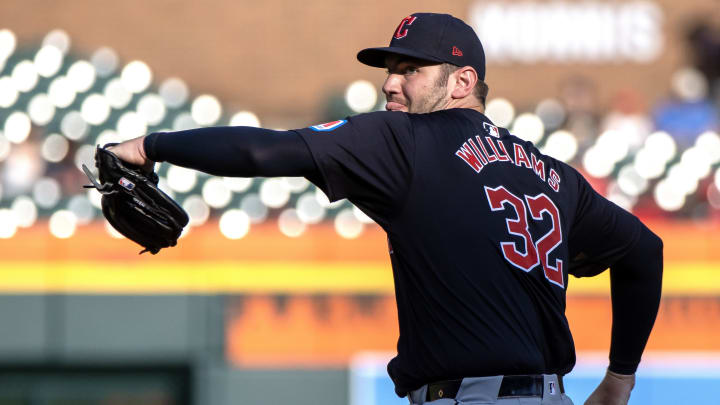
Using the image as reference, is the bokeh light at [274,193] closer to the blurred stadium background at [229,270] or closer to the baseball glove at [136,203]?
the blurred stadium background at [229,270]

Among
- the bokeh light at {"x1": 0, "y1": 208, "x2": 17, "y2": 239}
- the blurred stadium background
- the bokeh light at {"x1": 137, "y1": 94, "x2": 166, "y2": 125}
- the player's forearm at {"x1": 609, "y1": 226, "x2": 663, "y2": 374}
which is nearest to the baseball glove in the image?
the player's forearm at {"x1": 609, "y1": 226, "x2": 663, "y2": 374}

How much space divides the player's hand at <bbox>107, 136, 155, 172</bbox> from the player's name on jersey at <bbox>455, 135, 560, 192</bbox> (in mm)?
730

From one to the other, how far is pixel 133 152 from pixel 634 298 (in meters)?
1.52

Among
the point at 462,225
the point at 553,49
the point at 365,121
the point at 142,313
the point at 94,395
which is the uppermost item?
the point at 553,49

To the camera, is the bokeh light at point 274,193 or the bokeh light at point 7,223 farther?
the bokeh light at point 274,193

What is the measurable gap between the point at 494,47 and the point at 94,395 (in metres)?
6.47

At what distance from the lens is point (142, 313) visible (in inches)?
268

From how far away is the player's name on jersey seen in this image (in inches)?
103

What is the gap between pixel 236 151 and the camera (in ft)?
7.86

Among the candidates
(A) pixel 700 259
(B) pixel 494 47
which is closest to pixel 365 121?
(A) pixel 700 259

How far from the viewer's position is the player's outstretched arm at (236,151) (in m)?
2.40

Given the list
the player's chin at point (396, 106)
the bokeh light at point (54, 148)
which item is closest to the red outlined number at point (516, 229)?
the player's chin at point (396, 106)

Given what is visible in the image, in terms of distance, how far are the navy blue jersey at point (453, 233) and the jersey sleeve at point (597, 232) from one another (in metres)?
0.29

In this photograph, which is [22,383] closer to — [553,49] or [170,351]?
[170,351]
